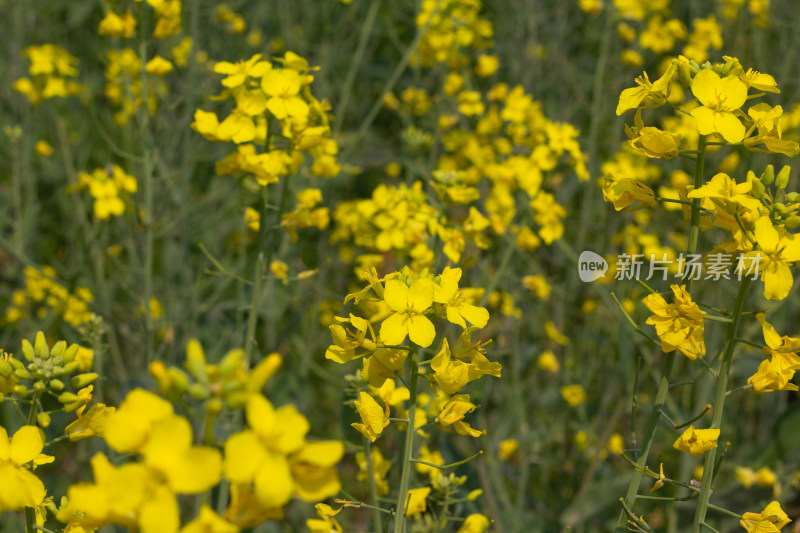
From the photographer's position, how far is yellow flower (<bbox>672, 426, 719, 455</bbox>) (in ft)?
4.95

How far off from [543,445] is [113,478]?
294cm

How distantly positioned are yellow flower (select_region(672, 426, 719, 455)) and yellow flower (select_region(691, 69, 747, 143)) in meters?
0.63

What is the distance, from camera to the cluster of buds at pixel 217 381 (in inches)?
34.8

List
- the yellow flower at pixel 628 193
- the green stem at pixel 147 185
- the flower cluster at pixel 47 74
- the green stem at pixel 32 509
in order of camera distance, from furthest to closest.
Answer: the flower cluster at pixel 47 74
the green stem at pixel 147 185
the yellow flower at pixel 628 193
the green stem at pixel 32 509

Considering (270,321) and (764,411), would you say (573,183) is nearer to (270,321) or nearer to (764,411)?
(764,411)

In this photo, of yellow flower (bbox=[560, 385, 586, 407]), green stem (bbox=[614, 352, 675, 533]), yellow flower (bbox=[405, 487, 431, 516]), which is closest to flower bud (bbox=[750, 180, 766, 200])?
green stem (bbox=[614, 352, 675, 533])

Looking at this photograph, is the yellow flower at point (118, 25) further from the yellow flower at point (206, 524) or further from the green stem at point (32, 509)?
the yellow flower at point (206, 524)

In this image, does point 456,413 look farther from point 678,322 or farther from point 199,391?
point 199,391

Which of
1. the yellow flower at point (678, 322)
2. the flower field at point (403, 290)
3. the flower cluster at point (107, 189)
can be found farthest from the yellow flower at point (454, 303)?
the flower cluster at point (107, 189)

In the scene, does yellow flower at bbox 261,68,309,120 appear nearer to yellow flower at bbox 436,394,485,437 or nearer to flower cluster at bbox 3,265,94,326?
yellow flower at bbox 436,394,485,437

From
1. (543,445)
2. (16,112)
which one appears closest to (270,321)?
(543,445)

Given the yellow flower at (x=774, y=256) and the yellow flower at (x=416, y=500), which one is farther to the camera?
the yellow flower at (x=416, y=500)

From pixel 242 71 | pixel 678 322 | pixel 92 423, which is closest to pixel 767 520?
pixel 678 322

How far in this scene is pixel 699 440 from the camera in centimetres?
153
